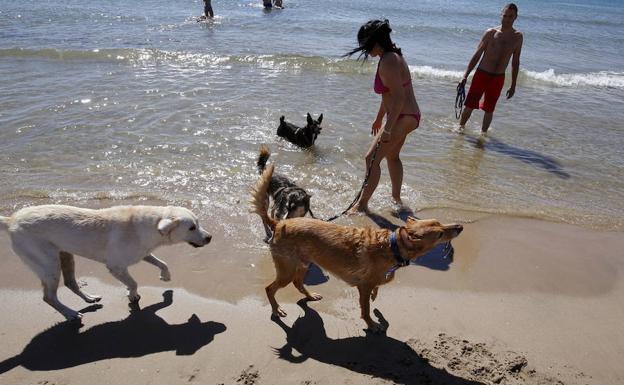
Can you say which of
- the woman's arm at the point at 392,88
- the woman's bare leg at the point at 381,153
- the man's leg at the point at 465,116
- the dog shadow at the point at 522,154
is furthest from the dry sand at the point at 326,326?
the man's leg at the point at 465,116

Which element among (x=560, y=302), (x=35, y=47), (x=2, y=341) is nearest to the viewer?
(x=2, y=341)

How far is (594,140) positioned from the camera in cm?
934

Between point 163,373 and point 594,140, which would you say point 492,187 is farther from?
point 163,373

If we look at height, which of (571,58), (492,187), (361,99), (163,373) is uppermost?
(571,58)

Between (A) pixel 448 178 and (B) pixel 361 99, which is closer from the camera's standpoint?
(A) pixel 448 178

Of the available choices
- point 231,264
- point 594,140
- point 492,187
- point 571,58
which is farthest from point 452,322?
point 571,58

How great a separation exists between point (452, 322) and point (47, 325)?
3700 mm

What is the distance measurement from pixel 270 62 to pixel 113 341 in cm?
1203

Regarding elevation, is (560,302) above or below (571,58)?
below

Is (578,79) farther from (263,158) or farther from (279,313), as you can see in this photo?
(279,313)

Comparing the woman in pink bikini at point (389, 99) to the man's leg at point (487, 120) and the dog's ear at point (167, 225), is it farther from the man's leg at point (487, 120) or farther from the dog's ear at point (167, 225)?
the man's leg at point (487, 120)

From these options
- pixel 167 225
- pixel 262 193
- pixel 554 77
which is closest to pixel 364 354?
pixel 262 193

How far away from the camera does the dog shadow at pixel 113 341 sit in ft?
11.6

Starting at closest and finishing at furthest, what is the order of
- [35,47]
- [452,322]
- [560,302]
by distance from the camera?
[452,322] < [560,302] < [35,47]
